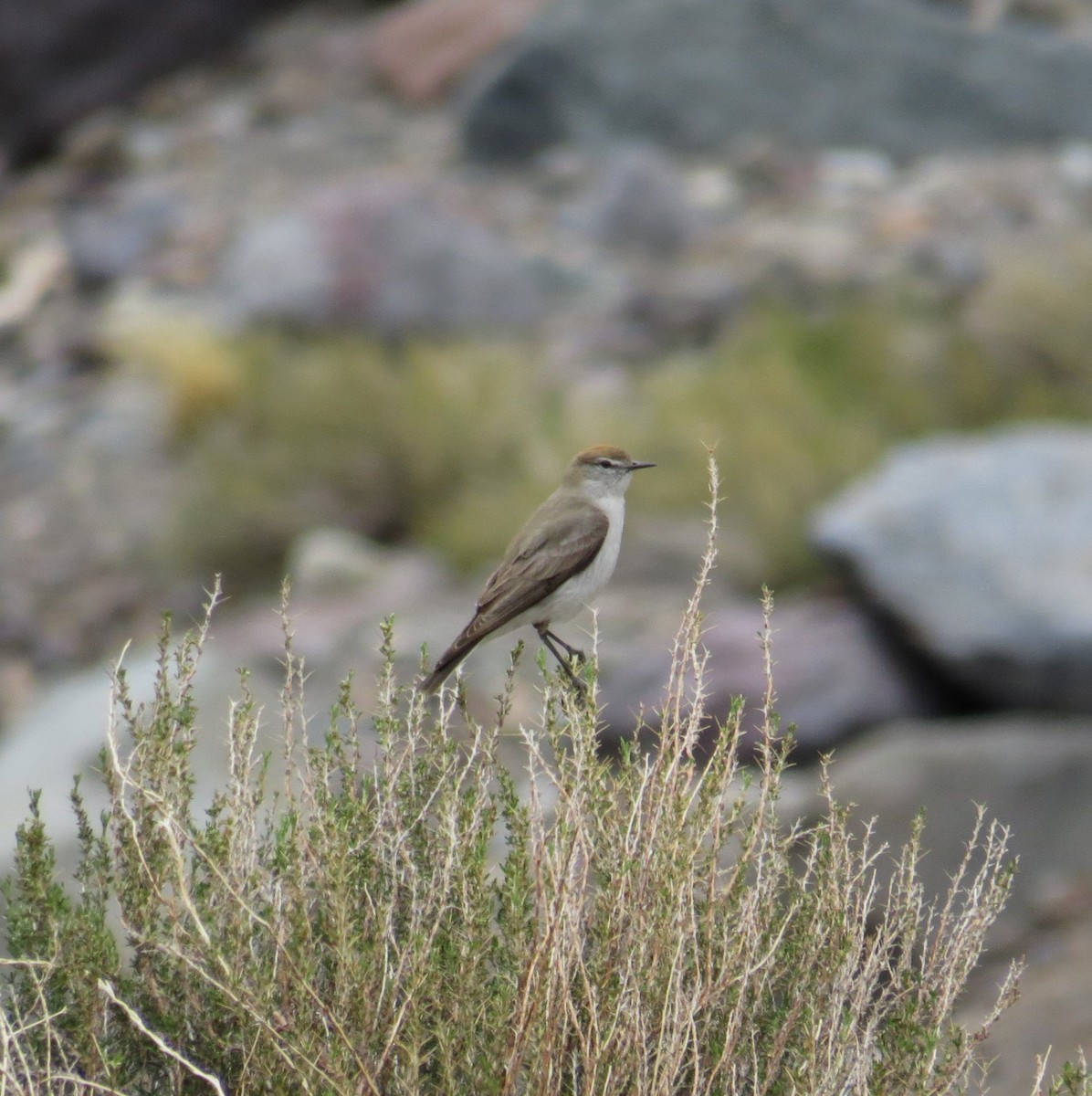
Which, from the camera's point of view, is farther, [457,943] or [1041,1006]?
[1041,1006]

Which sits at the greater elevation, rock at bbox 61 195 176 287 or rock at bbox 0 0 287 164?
rock at bbox 0 0 287 164

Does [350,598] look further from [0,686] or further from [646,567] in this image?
[0,686]

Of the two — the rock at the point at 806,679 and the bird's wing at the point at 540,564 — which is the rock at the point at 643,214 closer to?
the rock at the point at 806,679

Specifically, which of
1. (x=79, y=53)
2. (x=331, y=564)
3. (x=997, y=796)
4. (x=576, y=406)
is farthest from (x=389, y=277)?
(x=997, y=796)

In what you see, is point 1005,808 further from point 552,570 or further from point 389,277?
Answer: point 389,277

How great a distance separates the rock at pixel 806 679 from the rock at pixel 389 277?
20.5ft

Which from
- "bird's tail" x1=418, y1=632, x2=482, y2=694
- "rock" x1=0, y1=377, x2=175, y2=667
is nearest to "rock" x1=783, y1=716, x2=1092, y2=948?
"bird's tail" x1=418, y1=632, x2=482, y2=694

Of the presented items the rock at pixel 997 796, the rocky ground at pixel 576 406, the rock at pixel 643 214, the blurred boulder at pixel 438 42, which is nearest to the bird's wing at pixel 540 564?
the rocky ground at pixel 576 406

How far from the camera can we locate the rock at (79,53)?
20453mm

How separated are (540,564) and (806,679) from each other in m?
4.64

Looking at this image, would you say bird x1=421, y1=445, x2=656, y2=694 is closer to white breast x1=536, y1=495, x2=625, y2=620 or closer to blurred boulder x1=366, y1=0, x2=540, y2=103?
white breast x1=536, y1=495, x2=625, y2=620

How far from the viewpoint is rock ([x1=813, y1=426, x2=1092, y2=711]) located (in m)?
9.04

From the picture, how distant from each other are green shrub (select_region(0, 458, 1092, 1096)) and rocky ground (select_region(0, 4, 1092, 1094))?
2.67m

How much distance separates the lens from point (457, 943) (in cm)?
367
